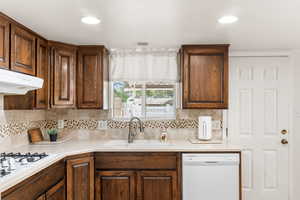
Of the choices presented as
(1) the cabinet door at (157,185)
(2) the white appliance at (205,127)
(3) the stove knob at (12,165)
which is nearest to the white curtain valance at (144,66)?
(2) the white appliance at (205,127)

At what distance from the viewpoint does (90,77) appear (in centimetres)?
302

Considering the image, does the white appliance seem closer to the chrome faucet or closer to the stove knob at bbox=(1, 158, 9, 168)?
the chrome faucet

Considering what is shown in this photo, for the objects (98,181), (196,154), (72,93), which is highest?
(72,93)

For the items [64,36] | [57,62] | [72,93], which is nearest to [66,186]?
[72,93]

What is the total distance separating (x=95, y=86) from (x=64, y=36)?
2.30ft

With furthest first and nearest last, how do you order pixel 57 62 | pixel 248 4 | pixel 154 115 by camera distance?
pixel 154 115, pixel 57 62, pixel 248 4

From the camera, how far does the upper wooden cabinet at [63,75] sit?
282 cm

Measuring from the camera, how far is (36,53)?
8.31 ft

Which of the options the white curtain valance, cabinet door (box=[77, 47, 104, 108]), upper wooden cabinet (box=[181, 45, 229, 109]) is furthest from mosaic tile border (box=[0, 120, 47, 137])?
upper wooden cabinet (box=[181, 45, 229, 109])

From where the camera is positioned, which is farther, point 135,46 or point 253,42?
point 135,46

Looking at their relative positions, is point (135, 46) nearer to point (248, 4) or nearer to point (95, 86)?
point (95, 86)

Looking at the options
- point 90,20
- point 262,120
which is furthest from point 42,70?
point 262,120

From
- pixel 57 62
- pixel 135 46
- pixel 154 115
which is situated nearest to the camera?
pixel 57 62

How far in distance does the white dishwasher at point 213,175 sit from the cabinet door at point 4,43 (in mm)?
2009
